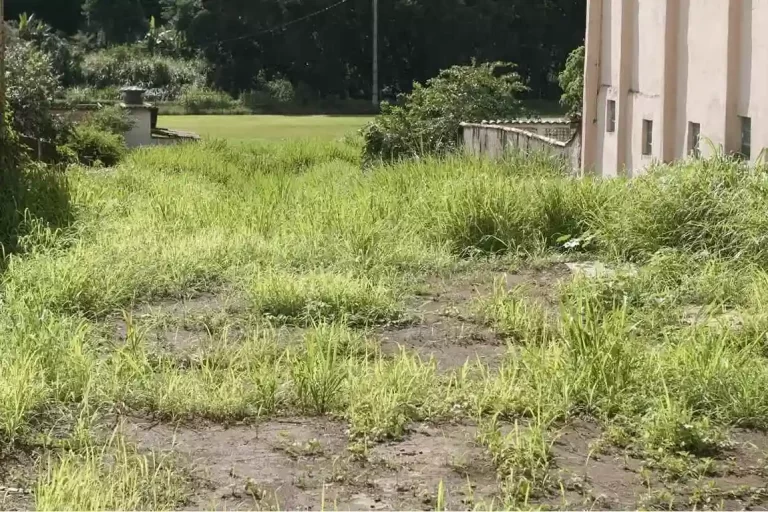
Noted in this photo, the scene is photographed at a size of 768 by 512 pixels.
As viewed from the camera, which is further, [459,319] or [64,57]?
[64,57]

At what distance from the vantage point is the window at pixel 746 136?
12.5m

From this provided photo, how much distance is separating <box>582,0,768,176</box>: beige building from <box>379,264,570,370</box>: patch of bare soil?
152 inches

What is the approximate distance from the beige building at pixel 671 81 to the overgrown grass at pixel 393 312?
2.04m

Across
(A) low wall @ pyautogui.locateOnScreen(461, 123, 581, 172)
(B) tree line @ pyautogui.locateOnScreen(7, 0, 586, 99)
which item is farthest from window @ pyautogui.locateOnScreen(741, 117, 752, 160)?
(B) tree line @ pyautogui.locateOnScreen(7, 0, 586, 99)

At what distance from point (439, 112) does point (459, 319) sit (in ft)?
64.5

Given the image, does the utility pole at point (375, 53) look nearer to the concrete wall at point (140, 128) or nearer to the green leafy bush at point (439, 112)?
the concrete wall at point (140, 128)

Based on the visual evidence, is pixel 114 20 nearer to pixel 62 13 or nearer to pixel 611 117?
pixel 62 13

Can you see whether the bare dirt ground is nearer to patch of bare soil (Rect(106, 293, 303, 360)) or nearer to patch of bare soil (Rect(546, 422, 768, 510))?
patch of bare soil (Rect(546, 422, 768, 510))

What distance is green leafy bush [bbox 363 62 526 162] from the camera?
26.4 meters

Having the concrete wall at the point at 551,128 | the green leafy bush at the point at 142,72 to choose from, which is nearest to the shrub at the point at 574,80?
the concrete wall at the point at 551,128

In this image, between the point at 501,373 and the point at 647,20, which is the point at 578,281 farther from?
the point at 647,20

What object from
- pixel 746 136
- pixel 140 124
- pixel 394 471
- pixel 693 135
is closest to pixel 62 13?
pixel 140 124

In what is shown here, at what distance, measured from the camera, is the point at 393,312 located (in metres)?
8.09

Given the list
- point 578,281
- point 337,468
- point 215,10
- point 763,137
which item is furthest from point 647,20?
point 215,10
